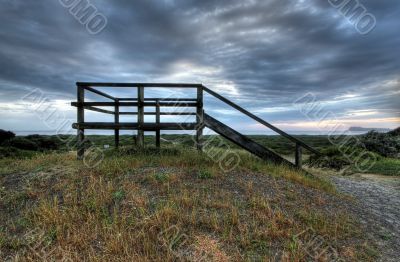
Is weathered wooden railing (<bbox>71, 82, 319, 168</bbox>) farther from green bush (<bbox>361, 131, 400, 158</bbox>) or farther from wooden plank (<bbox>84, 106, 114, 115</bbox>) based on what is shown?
green bush (<bbox>361, 131, 400, 158</bbox>)

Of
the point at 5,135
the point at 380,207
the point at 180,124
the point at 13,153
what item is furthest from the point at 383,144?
the point at 5,135

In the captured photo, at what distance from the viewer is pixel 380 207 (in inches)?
337

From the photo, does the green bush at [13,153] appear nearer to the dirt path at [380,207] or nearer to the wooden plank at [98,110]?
the wooden plank at [98,110]

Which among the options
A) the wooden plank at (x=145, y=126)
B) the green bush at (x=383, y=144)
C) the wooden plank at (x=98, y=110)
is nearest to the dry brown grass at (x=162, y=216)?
the wooden plank at (x=145, y=126)

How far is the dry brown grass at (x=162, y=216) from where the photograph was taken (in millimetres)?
4824

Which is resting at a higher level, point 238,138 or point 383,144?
point 238,138

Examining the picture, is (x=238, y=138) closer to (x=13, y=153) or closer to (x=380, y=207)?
(x=380, y=207)

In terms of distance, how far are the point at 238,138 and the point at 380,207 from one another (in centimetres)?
480

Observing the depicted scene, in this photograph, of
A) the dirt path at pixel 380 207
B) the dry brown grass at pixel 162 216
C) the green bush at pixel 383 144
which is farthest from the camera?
the green bush at pixel 383 144

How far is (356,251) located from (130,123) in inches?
315

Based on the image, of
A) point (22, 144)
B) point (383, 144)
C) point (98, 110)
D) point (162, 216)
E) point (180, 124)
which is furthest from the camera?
point (383, 144)

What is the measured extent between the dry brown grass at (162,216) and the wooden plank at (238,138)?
2.31 meters

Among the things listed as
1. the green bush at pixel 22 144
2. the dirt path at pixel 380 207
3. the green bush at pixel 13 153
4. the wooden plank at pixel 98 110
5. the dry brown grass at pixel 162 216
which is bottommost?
the dirt path at pixel 380 207

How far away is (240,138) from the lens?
35.2ft
